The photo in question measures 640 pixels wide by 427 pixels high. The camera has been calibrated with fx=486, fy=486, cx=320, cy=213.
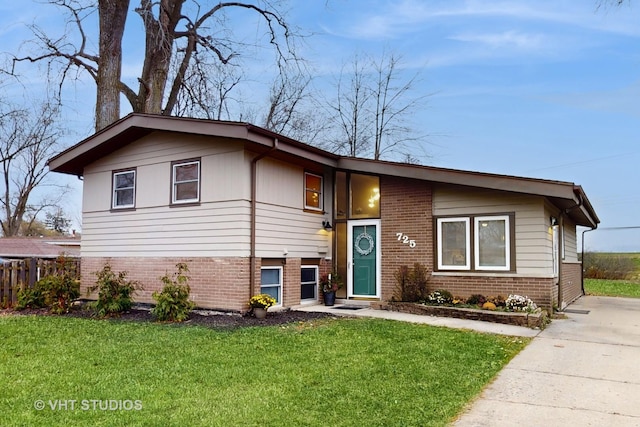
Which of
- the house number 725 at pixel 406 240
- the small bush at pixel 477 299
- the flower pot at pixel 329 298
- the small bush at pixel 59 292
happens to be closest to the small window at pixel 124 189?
the small bush at pixel 59 292

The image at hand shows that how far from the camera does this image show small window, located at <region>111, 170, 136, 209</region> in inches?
456

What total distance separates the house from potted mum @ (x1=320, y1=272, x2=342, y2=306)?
211 mm

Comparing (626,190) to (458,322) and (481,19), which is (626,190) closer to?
(481,19)

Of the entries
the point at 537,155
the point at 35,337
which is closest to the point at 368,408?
the point at 35,337

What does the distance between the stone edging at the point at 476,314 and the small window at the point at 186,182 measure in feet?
16.2

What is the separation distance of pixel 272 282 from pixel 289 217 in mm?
1518

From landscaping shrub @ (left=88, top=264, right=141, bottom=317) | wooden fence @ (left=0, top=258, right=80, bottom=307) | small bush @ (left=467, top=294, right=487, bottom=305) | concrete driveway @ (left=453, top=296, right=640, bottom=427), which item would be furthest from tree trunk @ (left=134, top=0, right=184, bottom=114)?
concrete driveway @ (left=453, top=296, right=640, bottom=427)

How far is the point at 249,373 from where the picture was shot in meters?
5.47

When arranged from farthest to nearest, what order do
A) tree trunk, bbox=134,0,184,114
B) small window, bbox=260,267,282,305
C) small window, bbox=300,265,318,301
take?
1. tree trunk, bbox=134,0,184,114
2. small window, bbox=300,265,318,301
3. small window, bbox=260,267,282,305

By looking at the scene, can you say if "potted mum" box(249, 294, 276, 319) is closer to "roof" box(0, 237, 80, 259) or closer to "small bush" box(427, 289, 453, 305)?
"small bush" box(427, 289, 453, 305)

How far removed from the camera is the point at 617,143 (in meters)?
26.6

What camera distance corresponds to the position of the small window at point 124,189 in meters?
11.6

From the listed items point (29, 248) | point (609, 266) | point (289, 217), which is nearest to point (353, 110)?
point (609, 266)

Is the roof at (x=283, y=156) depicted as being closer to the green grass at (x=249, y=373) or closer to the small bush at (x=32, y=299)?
the small bush at (x=32, y=299)
